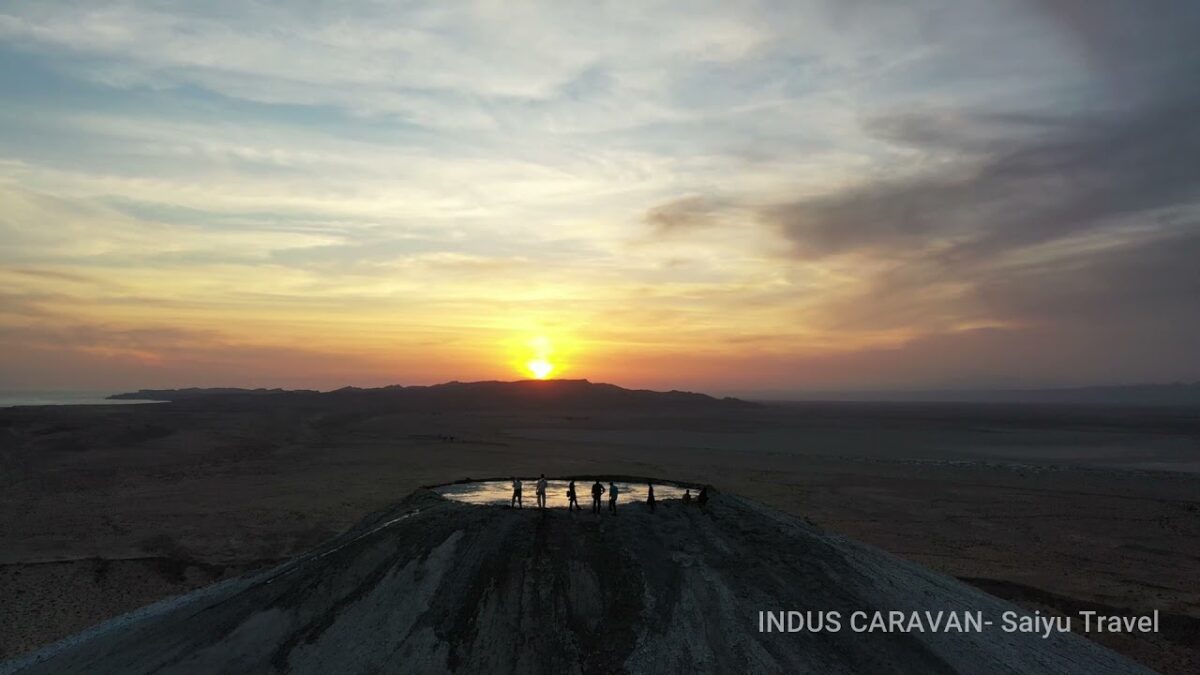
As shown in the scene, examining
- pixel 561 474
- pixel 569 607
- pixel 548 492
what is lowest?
pixel 561 474

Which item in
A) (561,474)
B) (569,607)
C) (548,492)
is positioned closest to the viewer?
(569,607)

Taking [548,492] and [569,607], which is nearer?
[569,607]

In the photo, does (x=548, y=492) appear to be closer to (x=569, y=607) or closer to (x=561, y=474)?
(x=569, y=607)

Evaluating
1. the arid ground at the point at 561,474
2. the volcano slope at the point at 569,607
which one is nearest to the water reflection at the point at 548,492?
the volcano slope at the point at 569,607

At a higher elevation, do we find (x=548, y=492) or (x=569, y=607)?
(x=548, y=492)

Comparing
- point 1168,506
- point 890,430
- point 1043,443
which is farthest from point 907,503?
point 890,430

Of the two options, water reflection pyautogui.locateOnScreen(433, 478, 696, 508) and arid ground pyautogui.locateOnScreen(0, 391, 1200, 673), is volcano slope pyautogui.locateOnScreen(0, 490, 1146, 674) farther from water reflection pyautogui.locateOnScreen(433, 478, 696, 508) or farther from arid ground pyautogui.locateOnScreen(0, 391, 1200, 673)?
arid ground pyautogui.locateOnScreen(0, 391, 1200, 673)

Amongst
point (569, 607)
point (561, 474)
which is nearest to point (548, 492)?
point (569, 607)

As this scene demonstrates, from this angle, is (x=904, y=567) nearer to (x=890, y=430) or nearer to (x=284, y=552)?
(x=284, y=552)

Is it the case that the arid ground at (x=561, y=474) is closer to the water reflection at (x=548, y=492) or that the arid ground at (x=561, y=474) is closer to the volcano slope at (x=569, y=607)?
the volcano slope at (x=569, y=607)
